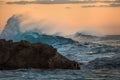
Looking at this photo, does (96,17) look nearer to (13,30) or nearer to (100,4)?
(100,4)

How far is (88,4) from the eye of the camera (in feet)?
20.7

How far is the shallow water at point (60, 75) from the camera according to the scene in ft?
19.8

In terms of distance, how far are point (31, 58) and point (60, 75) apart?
0.55m

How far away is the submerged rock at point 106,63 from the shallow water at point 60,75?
75mm

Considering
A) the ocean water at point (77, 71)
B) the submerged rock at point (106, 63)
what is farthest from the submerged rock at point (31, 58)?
the submerged rock at point (106, 63)

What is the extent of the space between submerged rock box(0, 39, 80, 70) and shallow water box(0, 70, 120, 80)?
0.09 meters

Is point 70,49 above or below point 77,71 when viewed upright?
above

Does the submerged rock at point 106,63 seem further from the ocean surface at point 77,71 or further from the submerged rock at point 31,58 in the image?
the submerged rock at point 31,58

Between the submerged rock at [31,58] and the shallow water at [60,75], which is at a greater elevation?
the submerged rock at [31,58]

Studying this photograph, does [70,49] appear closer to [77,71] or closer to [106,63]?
[77,71]

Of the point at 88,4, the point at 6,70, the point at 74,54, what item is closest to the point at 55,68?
the point at 74,54

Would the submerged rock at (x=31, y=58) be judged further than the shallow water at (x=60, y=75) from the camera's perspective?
Yes

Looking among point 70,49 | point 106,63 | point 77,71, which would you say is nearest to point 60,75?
point 77,71

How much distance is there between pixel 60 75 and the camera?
6.07 metres
